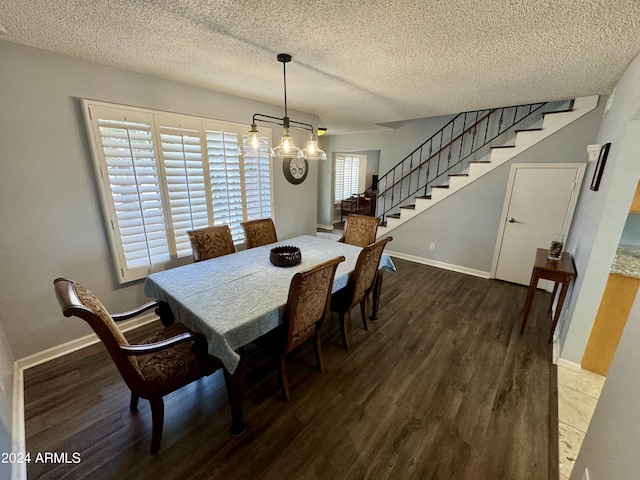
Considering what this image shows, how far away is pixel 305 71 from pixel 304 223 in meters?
2.41

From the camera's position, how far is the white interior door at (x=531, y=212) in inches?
130

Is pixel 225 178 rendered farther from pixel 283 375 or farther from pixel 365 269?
pixel 283 375

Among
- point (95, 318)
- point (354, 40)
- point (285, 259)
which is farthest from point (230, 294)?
point (354, 40)

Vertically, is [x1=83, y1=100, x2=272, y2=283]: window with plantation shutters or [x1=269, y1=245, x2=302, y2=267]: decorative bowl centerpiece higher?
[x1=83, y1=100, x2=272, y2=283]: window with plantation shutters

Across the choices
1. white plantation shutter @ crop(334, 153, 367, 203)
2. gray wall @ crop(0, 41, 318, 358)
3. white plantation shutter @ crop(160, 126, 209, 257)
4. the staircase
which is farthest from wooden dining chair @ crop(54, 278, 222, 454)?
white plantation shutter @ crop(334, 153, 367, 203)

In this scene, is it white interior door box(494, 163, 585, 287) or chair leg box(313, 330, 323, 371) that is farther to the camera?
white interior door box(494, 163, 585, 287)

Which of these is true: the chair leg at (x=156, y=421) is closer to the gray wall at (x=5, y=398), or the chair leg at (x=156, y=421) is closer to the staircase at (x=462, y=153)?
the gray wall at (x=5, y=398)

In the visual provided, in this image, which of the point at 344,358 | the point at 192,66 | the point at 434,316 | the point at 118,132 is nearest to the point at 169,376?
the point at 344,358

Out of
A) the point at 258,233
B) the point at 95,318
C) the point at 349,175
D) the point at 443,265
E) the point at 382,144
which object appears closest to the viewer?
the point at 95,318

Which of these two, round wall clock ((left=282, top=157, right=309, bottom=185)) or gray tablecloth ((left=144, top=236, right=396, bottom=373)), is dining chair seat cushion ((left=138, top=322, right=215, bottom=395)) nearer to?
gray tablecloth ((left=144, top=236, right=396, bottom=373))

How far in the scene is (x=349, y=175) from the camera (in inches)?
322

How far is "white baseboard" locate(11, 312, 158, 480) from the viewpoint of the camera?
1.43m

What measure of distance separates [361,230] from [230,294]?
6.64 feet

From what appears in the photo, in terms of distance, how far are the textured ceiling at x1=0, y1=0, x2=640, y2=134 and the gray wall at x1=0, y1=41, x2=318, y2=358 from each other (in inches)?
6.8
